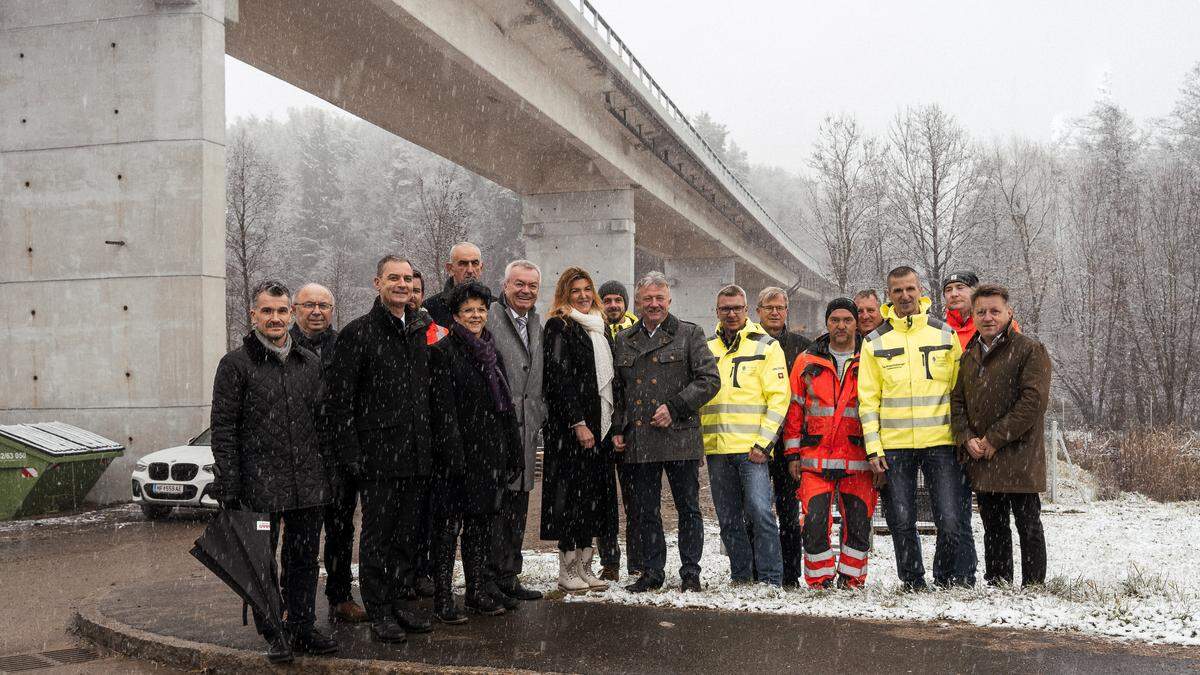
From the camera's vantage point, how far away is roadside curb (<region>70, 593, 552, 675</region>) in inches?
177

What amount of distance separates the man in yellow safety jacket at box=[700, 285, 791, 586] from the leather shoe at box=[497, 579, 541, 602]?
1.27m

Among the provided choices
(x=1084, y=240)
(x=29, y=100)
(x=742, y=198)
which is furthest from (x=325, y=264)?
(x=29, y=100)

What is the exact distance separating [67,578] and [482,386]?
176 inches

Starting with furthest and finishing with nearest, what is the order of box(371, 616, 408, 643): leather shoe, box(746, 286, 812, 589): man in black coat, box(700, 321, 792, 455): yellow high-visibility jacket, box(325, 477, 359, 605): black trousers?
1. box(746, 286, 812, 589): man in black coat
2. box(700, 321, 792, 455): yellow high-visibility jacket
3. box(325, 477, 359, 605): black trousers
4. box(371, 616, 408, 643): leather shoe

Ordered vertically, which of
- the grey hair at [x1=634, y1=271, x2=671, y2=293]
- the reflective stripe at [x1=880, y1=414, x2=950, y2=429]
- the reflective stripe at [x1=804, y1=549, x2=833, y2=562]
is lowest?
the reflective stripe at [x1=804, y1=549, x2=833, y2=562]

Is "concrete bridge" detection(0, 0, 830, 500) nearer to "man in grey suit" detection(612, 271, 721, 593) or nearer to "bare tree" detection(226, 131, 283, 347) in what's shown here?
"man in grey suit" detection(612, 271, 721, 593)

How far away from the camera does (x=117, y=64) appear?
11.8 metres

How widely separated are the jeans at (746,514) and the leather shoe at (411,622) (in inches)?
78.0

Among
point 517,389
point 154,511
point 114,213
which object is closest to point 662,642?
point 517,389

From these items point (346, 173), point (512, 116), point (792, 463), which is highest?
point (346, 173)

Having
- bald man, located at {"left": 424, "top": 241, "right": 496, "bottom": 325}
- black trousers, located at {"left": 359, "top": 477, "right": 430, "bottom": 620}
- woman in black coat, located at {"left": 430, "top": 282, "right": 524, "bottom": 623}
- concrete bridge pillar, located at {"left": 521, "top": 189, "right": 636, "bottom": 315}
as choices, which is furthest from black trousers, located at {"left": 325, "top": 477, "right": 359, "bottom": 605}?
concrete bridge pillar, located at {"left": 521, "top": 189, "right": 636, "bottom": 315}

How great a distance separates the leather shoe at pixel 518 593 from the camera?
581cm

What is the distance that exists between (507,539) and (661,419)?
1211 millimetres

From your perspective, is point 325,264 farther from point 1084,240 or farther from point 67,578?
point 67,578
